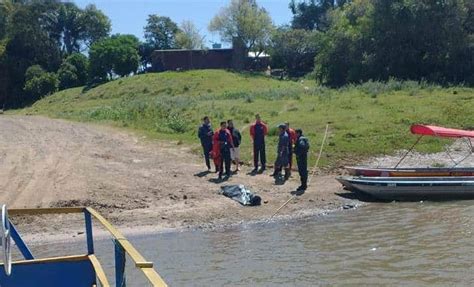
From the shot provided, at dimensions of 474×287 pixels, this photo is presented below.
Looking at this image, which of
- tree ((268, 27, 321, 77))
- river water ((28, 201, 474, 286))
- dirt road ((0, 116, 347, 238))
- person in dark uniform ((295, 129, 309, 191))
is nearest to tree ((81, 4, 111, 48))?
tree ((268, 27, 321, 77))

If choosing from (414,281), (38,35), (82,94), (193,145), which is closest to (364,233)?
(414,281)

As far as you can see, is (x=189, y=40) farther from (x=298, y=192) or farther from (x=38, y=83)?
(x=298, y=192)

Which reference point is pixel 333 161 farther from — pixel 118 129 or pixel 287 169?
pixel 118 129

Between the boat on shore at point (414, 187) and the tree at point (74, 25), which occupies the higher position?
the tree at point (74, 25)

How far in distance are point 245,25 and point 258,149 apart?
62.1 m

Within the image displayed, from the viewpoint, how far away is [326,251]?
15203 mm

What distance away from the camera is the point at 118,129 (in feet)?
109

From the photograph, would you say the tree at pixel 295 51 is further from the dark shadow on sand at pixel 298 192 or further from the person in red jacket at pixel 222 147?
the dark shadow on sand at pixel 298 192

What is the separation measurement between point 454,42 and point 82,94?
33.7 meters

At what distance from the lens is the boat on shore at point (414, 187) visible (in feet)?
69.2

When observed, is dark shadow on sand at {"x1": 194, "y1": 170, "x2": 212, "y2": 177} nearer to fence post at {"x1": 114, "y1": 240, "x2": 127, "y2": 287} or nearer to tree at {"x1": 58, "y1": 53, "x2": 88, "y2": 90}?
fence post at {"x1": 114, "y1": 240, "x2": 127, "y2": 287}

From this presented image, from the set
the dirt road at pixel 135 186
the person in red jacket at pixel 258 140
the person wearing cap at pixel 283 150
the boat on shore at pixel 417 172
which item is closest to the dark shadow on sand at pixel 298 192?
the dirt road at pixel 135 186

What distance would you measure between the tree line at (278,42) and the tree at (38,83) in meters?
0.10

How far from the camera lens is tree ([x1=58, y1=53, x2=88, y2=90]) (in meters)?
76.6
